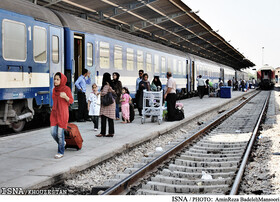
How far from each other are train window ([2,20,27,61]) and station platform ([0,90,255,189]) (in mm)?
2069

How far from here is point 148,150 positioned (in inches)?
366

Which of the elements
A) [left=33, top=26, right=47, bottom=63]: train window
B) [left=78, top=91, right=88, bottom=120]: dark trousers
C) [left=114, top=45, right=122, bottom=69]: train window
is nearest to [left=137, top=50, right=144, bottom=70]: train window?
[left=114, top=45, right=122, bottom=69]: train window

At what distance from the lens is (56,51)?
39.7ft

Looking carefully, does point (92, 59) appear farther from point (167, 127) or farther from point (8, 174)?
point (8, 174)

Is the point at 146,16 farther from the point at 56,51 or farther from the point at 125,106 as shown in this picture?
the point at 56,51

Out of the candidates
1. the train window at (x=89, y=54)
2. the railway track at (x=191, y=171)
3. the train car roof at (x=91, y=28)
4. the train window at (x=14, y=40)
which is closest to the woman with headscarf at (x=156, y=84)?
the train window at (x=89, y=54)

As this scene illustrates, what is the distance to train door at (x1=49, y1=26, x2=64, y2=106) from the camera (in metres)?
11.8

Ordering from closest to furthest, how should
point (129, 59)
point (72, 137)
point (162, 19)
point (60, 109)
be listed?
1. point (60, 109)
2. point (72, 137)
3. point (129, 59)
4. point (162, 19)

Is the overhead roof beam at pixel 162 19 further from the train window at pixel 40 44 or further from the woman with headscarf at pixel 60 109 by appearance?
the woman with headscarf at pixel 60 109

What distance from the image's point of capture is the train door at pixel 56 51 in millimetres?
11758

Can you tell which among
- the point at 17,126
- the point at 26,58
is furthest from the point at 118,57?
the point at 17,126

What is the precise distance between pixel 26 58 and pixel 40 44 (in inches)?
35.5

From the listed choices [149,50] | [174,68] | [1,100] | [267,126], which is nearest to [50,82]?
[1,100]

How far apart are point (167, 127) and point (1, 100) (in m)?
4.96
